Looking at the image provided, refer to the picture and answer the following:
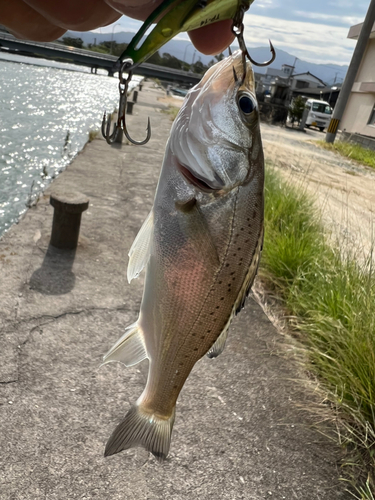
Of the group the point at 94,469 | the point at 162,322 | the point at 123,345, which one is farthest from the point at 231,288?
the point at 94,469

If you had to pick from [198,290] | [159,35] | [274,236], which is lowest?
[274,236]

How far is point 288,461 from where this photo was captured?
2992 millimetres

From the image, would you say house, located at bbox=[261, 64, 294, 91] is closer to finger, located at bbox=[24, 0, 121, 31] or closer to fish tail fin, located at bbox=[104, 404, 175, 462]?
finger, located at bbox=[24, 0, 121, 31]

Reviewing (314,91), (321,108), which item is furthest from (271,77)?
(321,108)

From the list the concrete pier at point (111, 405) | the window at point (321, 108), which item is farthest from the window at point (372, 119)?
the concrete pier at point (111, 405)

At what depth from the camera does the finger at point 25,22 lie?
1.65m

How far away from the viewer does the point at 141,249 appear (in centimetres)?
154

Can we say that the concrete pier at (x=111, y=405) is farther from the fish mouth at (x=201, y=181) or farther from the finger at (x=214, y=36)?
the finger at (x=214, y=36)

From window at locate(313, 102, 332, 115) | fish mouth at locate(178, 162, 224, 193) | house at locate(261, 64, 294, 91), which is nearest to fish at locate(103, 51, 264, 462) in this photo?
fish mouth at locate(178, 162, 224, 193)

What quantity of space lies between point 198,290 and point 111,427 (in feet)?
6.55

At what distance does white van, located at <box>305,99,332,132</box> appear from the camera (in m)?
36.1

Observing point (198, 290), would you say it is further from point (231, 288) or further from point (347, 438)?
point (347, 438)

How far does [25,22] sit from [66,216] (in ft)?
11.1

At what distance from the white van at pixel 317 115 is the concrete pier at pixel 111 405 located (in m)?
34.4
